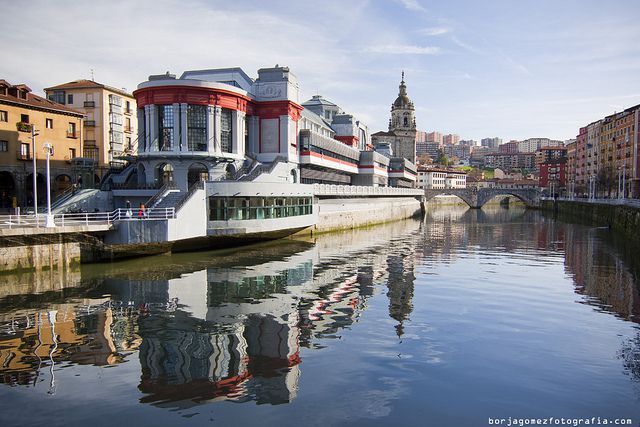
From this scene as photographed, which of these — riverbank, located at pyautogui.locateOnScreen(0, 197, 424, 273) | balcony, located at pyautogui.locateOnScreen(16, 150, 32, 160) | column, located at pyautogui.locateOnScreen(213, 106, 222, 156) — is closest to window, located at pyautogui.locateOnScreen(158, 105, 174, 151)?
column, located at pyautogui.locateOnScreen(213, 106, 222, 156)

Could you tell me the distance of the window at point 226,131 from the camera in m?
54.3

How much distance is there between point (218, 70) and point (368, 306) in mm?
48106

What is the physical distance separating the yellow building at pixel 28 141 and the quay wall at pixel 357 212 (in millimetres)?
30799

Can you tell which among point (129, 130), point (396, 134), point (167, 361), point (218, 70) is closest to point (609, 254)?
point (167, 361)

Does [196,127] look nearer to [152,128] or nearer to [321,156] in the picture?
[152,128]

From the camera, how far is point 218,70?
6444 cm

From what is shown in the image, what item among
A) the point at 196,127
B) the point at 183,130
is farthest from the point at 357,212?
the point at 183,130

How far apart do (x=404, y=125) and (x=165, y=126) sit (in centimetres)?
14366

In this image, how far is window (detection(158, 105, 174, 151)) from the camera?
5184cm

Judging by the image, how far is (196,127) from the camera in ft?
171

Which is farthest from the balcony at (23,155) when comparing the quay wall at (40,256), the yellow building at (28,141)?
the quay wall at (40,256)

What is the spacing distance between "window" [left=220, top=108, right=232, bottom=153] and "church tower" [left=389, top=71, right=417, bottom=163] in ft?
442

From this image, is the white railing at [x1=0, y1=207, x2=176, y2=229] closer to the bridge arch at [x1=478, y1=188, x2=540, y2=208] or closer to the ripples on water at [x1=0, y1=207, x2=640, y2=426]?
the ripples on water at [x1=0, y1=207, x2=640, y2=426]

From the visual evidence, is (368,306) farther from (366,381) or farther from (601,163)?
(601,163)
